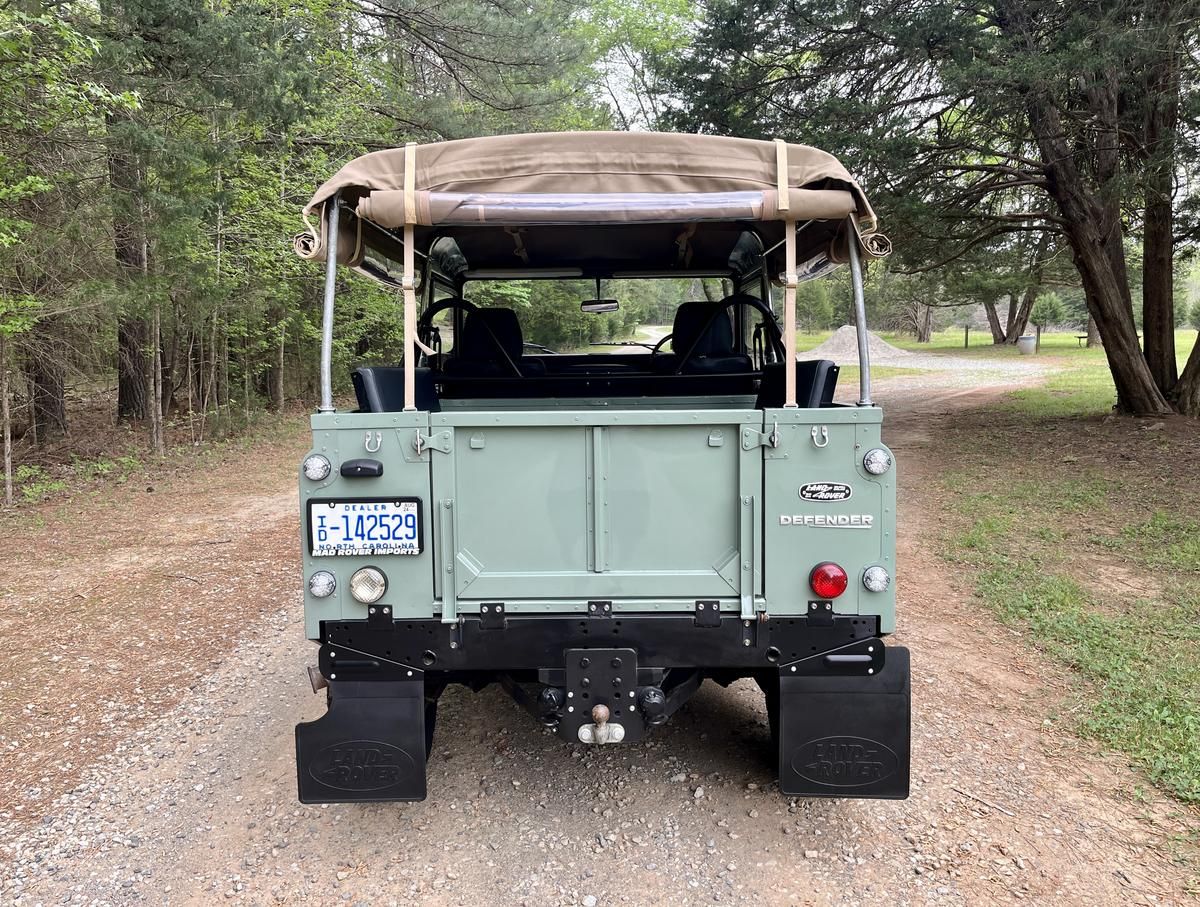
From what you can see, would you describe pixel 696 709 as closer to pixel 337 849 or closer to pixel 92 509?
pixel 337 849

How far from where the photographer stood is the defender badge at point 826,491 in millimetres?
3061

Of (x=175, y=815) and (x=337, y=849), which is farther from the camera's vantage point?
(x=175, y=815)

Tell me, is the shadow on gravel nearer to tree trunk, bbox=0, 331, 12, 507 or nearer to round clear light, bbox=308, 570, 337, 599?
round clear light, bbox=308, 570, 337, 599

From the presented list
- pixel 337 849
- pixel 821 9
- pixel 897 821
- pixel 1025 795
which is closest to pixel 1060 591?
pixel 1025 795

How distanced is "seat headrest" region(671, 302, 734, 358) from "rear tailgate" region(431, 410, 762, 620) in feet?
8.27

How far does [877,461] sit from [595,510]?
41.1 inches

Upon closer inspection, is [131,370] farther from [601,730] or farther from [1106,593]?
[1106,593]

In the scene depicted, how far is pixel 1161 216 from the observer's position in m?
12.0

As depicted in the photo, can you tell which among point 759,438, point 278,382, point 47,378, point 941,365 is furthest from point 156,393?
point 941,365

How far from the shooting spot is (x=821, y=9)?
37.6 ft

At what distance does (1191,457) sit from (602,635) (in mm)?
10054

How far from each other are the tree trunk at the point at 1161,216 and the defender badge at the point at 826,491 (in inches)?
310

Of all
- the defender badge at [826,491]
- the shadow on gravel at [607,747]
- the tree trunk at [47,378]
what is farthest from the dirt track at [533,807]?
the tree trunk at [47,378]

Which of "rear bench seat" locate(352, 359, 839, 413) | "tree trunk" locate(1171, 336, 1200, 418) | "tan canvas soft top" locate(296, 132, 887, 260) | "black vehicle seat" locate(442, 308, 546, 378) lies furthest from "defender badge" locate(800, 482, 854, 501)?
"tree trunk" locate(1171, 336, 1200, 418)
